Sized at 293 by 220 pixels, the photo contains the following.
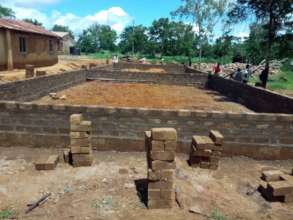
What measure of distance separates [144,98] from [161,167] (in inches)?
383

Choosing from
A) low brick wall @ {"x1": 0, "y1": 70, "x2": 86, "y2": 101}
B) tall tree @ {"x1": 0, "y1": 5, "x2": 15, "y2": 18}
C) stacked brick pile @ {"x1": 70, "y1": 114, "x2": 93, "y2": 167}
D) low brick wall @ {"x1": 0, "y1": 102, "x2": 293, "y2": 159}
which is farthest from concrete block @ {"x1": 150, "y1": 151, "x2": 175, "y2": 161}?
tall tree @ {"x1": 0, "y1": 5, "x2": 15, "y2": 18}

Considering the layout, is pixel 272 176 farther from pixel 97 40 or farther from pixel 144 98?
pixel 97 40

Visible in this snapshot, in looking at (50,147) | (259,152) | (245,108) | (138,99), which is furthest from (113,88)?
(259,152)

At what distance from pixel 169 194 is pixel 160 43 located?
6093cm

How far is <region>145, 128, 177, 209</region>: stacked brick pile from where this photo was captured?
4.44 m

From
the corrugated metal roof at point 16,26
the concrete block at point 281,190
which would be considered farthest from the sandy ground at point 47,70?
the concrete block at point 281,190

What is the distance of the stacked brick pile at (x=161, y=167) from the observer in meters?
4.44

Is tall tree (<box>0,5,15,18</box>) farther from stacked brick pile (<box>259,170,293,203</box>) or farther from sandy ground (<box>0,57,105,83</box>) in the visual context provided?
stacked brick pile (<box>259,170,293,203</box>)

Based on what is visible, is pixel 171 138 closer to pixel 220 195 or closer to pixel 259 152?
pixel 220 195

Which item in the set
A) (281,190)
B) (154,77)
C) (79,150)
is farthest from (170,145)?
(154,77)

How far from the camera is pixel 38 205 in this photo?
458cm

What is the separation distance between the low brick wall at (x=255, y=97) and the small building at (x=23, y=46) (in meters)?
13.3

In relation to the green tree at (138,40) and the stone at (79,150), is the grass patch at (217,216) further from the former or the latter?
the green tree at (138,40)

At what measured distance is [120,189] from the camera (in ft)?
16.9
